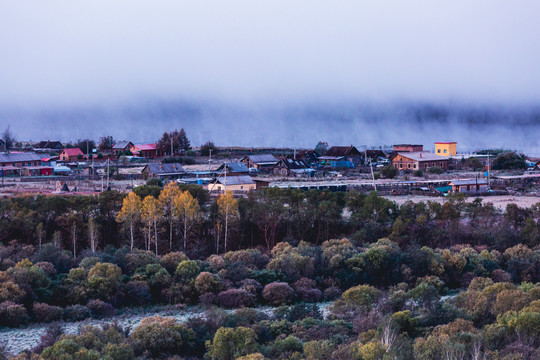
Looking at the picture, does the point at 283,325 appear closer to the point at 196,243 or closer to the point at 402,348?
the point at 402,348

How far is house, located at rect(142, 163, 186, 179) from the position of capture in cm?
3809

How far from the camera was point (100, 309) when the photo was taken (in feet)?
53.8

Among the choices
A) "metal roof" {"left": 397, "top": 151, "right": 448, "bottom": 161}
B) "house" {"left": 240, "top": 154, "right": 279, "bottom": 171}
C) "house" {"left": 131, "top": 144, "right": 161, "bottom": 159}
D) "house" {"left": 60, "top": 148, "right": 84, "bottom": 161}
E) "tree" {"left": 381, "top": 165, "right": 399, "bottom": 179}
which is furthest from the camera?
"house" {"left": 131, "top": 144, "right": 161, "bottom": 159}

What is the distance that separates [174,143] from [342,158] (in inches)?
597

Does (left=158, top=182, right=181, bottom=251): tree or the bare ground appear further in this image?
the bare ground

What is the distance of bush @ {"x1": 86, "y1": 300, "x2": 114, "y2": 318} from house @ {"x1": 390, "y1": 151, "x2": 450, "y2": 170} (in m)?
31.6

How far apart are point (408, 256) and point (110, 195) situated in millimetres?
9711

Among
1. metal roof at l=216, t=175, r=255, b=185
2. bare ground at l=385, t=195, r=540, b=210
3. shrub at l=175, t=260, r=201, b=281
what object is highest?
metal roof at l=216, t=175, r=255, b=185

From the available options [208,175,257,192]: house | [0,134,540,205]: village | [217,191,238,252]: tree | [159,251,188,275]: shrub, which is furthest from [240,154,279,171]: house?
[159,251,188,275]: shrub

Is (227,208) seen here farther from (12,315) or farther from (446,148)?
(446,148)

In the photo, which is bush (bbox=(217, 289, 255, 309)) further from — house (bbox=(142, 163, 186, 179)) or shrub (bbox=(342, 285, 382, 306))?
house (bbox=(142, 163, 186, 179))

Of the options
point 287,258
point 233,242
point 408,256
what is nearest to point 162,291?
point 287,258

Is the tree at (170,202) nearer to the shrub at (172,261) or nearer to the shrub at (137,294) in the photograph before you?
the shrub at (172,261)

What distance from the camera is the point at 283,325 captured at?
14320 mm
